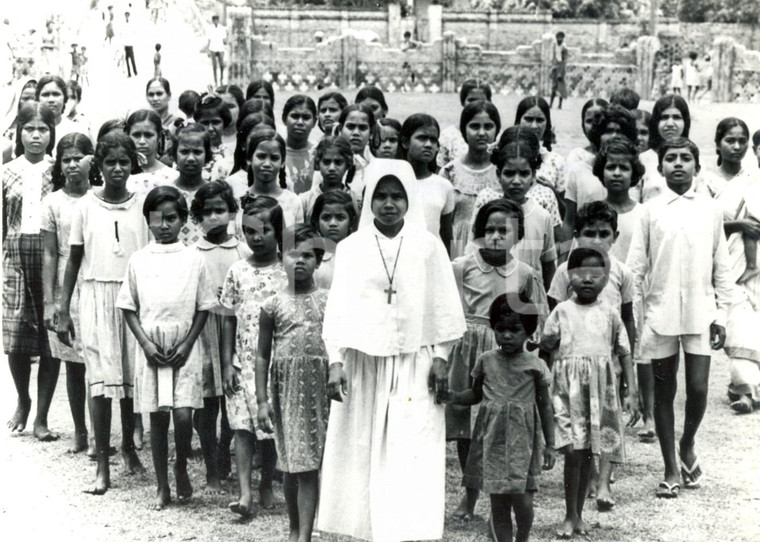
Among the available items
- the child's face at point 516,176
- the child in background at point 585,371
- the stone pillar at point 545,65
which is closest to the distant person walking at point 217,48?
the stone pillar at point 545,65

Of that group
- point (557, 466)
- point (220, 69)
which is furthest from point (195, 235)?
point (220, 69)

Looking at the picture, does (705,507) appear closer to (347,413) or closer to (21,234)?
(347,413)

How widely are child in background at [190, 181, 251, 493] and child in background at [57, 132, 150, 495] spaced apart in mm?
431

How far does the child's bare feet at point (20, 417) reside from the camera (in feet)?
24.1

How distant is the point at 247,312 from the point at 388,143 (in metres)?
1.91

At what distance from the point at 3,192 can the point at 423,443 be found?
12.9ft

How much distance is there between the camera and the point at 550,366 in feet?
19.5

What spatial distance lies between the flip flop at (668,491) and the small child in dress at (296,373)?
6.76 ft

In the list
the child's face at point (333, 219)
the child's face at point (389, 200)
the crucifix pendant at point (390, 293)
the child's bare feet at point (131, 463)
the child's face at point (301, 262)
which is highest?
the child's face at point (389, 200)

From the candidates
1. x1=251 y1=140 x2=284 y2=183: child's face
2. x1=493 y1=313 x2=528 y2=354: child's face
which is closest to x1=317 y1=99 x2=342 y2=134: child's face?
x1=251 y1=140 x2=284 y2=183: child's face

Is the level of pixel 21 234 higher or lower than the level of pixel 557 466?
higher

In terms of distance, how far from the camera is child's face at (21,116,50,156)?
24.3 feet

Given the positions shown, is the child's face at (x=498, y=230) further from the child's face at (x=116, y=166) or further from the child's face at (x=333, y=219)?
the child's face at (x=116, y=166)

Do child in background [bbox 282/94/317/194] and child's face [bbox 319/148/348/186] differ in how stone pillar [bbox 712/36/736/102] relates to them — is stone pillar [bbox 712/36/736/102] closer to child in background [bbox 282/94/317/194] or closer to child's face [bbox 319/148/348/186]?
child in background [bbox 282/94/317/194]
